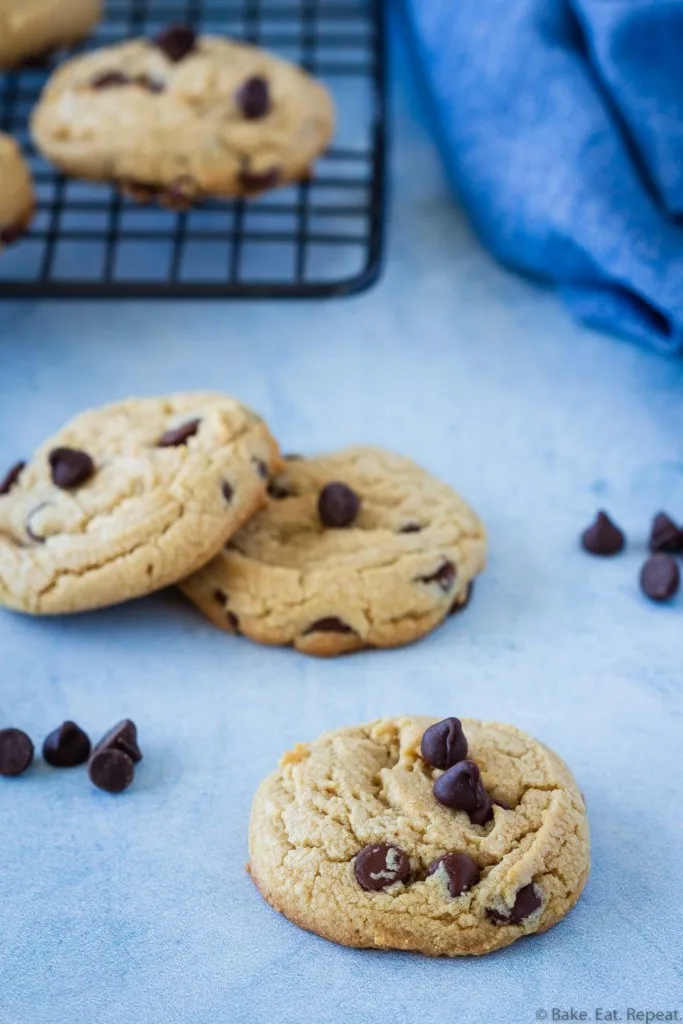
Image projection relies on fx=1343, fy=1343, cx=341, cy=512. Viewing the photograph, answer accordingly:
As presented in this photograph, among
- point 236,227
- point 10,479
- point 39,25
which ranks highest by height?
point 39,25

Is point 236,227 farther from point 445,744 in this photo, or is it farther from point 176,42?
point 445,744

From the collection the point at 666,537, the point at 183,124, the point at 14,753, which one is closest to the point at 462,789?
the point at 14,753

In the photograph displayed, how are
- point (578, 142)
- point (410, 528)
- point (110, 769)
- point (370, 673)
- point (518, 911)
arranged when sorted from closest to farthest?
1. point (518, 911)
2. point (110, 769)
3. point (370, 673)
4. point (410, 528)
5. point (578, 142)

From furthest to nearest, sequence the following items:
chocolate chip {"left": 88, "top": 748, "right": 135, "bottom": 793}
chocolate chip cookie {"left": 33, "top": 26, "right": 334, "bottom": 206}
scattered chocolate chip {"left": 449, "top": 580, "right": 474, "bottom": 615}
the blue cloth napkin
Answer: chocolate chip cookie {"left": 33, "top": 26, "right": 334, "bottom": 206}, the blue cloth napkin, scattered chocolate chip {"left": 449, "top": 580, "right": 474, "bottom": 615}, chocolate chip {"left": 88, "top": 748, "right": 135, "bottom": 793}

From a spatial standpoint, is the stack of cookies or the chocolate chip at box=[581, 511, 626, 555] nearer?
the stack of cookies

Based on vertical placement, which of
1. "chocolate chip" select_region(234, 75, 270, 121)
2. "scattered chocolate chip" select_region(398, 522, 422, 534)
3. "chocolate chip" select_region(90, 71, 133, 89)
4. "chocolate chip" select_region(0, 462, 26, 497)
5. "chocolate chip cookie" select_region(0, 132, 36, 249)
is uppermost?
"chocolate chip" select_region(234, 75, 270, 121)

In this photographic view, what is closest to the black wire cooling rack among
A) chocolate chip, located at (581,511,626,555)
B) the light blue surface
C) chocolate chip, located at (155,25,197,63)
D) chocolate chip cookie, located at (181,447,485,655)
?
the light blue surface

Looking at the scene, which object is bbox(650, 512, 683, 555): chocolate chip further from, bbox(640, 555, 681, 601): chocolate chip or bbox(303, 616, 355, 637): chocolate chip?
bbox(303, 616, 355, 637): chocolate chip
